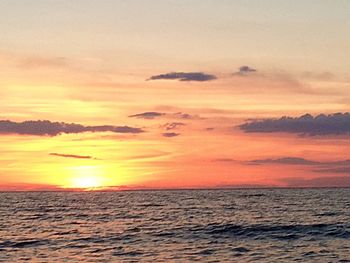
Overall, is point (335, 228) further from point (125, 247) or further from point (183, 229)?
point (125, 247)

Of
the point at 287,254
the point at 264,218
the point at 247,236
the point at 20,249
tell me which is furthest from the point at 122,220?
the point at 287,254

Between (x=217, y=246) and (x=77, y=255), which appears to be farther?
(x=217, y=246)

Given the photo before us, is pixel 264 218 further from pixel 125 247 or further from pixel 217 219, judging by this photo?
pixel 125 247

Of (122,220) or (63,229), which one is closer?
(63,229)

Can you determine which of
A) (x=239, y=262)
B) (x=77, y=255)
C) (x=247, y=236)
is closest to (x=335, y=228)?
(x=247, y=236)

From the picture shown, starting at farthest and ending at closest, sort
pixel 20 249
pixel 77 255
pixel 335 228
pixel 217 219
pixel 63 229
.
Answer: pixel 217 219 → pixel 63 229 → pixel 335 228 → pixel 20 249 → pixel 77 255

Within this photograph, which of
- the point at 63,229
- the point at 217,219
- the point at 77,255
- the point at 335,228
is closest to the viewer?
the point at 77,255

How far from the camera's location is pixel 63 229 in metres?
57.1

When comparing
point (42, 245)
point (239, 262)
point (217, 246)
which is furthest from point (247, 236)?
point (42, 245)

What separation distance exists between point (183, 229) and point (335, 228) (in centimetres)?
1391

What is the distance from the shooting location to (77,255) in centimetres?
3959

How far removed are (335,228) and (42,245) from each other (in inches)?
1034

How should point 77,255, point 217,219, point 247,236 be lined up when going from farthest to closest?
point 217,219 → point 247,236 → point 77,255

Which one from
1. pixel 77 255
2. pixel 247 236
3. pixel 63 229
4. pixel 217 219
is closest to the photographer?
pixel 77 255
